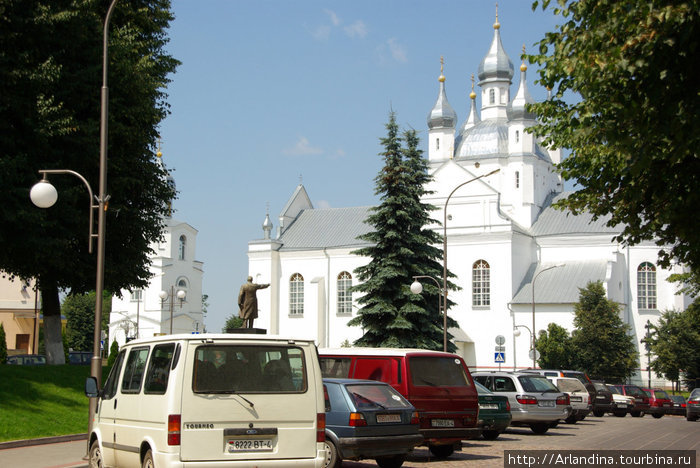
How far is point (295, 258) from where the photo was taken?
85062 millimetres

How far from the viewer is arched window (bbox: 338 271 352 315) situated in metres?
80.5

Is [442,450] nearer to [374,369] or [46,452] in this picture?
[374,369]

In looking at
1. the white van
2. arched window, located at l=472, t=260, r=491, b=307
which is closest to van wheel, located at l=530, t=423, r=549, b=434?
the white van

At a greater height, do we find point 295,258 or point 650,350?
point 295,258

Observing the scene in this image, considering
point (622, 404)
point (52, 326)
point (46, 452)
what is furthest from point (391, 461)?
point (622, 404)

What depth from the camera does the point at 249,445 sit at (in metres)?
9.57

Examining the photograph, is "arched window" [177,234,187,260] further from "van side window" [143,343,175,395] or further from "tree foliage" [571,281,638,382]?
"van side window" [143,343,175,395]

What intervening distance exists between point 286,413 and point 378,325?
31.2 meters

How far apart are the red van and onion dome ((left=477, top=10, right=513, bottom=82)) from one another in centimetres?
7386

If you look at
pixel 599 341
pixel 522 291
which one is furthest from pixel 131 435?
pixel 522 291

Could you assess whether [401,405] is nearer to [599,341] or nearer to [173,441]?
[173,441]

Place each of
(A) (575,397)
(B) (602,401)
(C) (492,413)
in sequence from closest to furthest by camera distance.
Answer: (C) (492,413), (A) (575,397), (B) (602,401)

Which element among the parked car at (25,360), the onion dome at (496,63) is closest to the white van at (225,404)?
the parked car at (25,360)

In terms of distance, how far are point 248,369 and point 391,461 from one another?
205 inches
